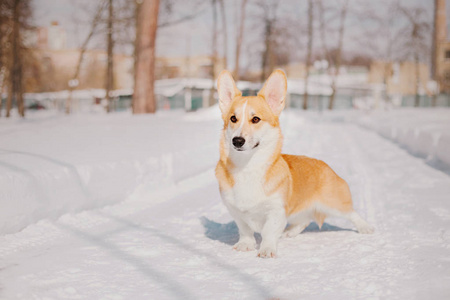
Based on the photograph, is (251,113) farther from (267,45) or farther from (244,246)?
(267,45)

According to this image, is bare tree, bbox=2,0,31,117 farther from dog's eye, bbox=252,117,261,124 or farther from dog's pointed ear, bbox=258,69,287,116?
dog's eye, bbox=252,117,261,124

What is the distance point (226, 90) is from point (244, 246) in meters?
1.28

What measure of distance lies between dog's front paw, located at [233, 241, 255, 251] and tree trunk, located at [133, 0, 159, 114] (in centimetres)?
1259

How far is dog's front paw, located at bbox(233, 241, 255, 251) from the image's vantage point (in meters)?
3.54

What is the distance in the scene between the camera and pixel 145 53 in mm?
15430

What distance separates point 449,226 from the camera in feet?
13.8

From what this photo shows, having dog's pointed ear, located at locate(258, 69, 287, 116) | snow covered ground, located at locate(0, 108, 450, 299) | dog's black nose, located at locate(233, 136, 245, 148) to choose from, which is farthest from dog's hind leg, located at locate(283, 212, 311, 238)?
dog's black nose, located at locate(233, 136, 245, 148)

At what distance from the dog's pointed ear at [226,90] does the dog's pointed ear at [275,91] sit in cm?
23

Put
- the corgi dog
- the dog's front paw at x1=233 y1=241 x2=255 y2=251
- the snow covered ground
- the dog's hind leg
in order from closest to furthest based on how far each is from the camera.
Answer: the snow covered ground → the corgi dog → the dog's front paw at x1=233 y1=241 x2=255 y2=251 → the dog's hind leg

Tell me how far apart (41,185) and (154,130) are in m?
6.82

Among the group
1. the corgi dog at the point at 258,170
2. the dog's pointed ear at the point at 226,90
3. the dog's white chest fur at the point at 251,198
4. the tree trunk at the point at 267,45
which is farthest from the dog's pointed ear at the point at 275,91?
the tree trunk at the point at 267,45

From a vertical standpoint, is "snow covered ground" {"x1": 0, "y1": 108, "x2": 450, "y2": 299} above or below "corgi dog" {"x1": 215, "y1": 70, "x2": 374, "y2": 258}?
below

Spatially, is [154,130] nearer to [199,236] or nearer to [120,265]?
[199,236]

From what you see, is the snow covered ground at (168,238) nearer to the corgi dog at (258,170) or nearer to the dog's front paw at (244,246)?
the dog's front paw at (244,246)
